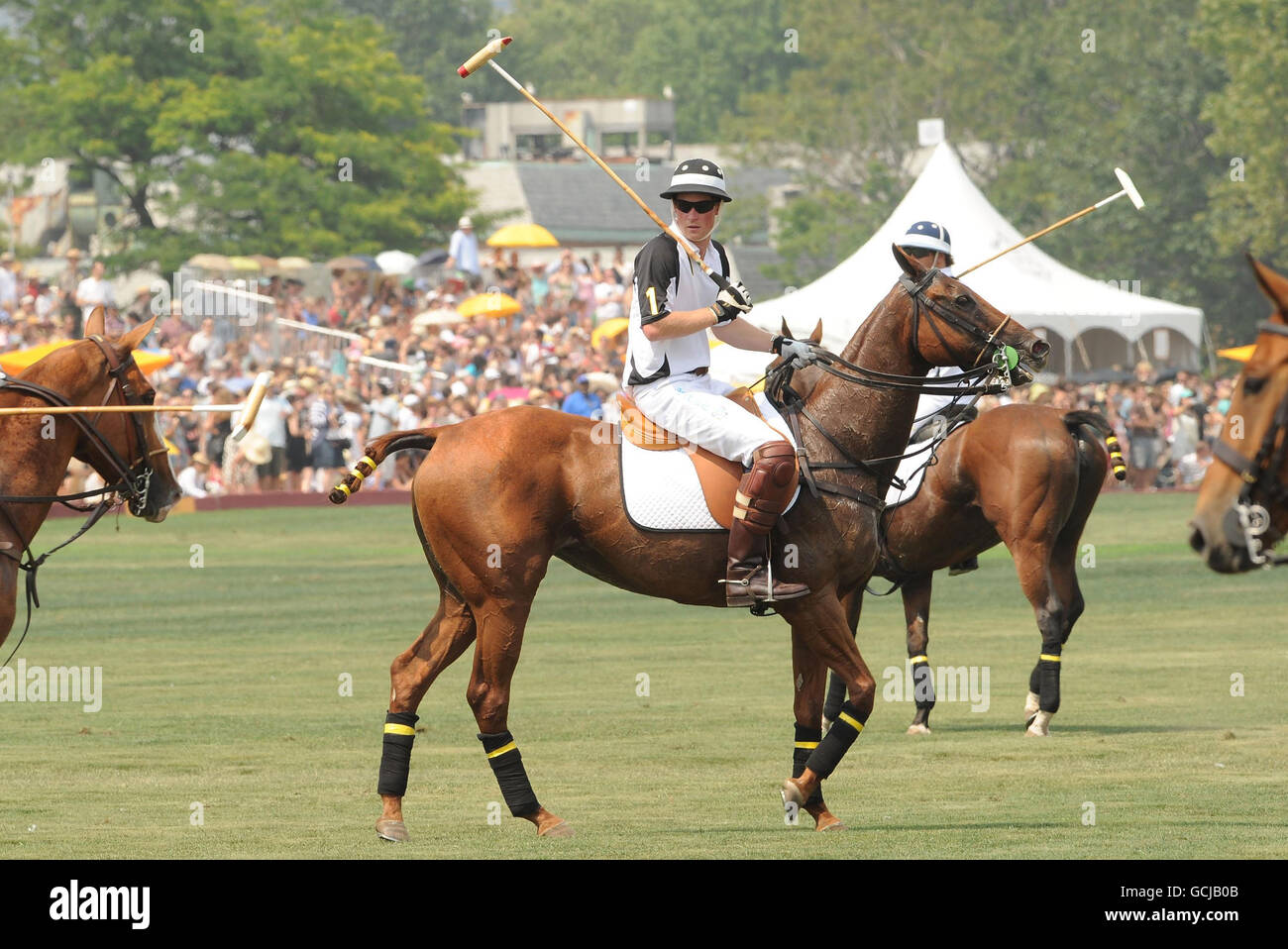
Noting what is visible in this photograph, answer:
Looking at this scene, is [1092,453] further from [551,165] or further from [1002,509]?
[551,165]

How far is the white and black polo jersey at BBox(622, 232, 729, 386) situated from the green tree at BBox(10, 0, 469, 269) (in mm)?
48045

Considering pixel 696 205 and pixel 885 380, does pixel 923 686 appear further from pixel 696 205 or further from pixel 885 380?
pixel 696 205

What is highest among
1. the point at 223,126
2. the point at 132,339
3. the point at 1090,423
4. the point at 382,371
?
the point at 132,339

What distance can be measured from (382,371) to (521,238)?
289 inches

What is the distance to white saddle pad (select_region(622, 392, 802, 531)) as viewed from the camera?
33.3 feet

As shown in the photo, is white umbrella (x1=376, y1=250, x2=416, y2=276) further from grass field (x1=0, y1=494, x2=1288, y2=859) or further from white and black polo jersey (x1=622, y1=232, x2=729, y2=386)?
white and black polo jersey (x1=622, y1=232, x2=729, y2=386)

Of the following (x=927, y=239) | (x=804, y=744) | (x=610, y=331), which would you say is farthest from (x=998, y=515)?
(x=610, y=331)

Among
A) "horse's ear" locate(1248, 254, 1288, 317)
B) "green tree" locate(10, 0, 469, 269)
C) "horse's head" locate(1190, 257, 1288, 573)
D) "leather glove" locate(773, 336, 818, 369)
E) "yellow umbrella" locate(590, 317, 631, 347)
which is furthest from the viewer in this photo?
"green tree" locate(10, 0, 469, 269)

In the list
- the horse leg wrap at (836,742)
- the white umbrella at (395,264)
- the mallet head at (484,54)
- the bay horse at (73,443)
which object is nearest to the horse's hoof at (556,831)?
the horse leg wrap at (836,742)

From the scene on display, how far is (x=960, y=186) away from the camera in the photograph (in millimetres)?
36906

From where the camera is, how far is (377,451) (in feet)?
33.2

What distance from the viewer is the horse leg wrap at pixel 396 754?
32.9ft

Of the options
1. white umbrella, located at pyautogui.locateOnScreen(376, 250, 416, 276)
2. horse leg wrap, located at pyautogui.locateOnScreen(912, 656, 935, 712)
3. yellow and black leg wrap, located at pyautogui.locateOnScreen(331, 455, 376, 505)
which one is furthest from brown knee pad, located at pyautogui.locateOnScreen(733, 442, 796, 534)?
white umbrella, located at pyautogui.locateOnScreen(376, 250, 416, 276)

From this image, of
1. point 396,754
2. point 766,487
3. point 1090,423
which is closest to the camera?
point 766,487
